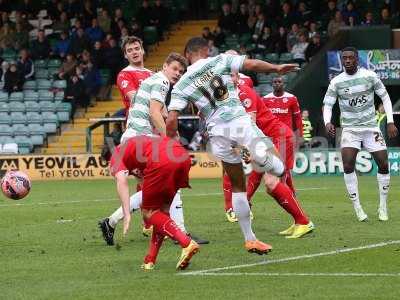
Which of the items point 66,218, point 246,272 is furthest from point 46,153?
point 246,272

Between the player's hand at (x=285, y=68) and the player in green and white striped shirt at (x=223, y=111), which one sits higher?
the player's hand at (x=285, y=68)

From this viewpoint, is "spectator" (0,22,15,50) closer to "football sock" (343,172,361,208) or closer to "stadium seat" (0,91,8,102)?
"stadium seat" (0,91,8,102)

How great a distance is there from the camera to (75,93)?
3303 cm

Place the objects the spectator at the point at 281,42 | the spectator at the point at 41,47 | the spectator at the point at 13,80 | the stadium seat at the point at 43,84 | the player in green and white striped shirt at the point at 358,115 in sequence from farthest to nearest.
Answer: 1. the spectator at the point at 41,47
2. the stadium seat at the point at 43,84
3. the spectator at the point at 13,80
4. the spectator at the point at 281,42
5. the player in green and white striped shirt at the point at 358,115

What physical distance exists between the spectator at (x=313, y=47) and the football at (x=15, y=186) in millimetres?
17080

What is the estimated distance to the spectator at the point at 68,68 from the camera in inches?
1323

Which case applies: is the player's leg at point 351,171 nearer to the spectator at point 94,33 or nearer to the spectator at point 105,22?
the spectator at point 94,33

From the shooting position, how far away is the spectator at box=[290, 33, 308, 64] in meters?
31.0

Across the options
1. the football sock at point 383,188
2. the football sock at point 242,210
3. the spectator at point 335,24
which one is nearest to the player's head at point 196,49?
the football sock at point 242,210

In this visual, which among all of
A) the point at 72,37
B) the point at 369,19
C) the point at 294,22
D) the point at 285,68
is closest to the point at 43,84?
the point at 72,37

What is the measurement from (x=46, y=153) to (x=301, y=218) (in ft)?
59.1

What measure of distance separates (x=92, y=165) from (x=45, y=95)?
5.56m

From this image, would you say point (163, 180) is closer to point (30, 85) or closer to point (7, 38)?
point (30, 85)

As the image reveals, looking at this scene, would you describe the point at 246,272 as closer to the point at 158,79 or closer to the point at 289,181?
the point at 158,79
